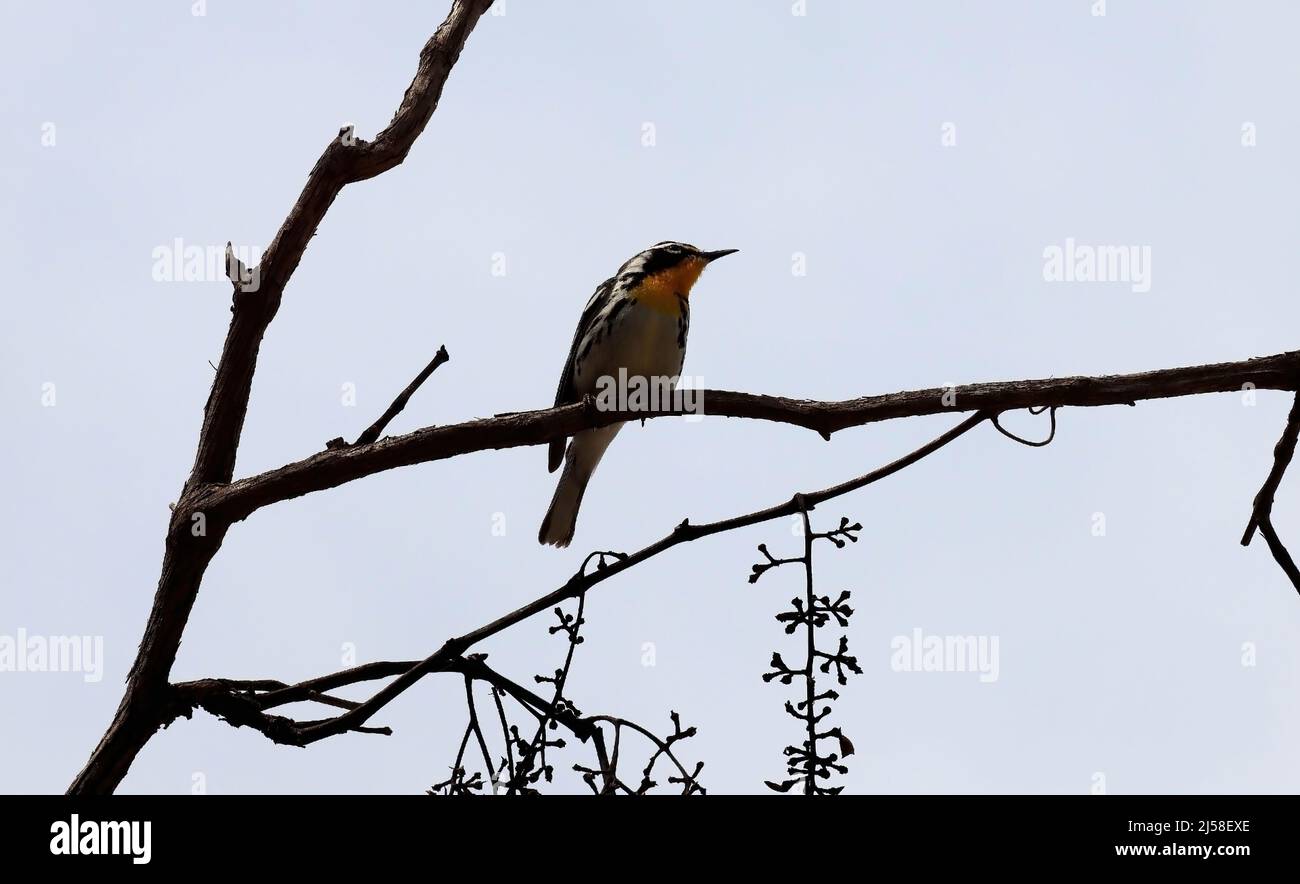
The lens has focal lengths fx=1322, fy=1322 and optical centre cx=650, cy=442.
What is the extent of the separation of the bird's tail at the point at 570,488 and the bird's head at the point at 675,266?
29.5 inches

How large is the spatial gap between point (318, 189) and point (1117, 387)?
6.70 ft

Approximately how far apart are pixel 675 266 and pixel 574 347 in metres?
0.68

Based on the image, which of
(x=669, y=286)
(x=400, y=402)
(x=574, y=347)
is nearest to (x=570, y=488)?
(x=574, y=347)

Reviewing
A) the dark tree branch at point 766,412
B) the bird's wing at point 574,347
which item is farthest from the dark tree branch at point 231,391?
the bird's wing at point 574,347

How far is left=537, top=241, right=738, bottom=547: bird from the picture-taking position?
596cm

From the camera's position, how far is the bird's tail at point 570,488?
6.38 m

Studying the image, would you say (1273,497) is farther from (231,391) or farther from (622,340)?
(622,340)

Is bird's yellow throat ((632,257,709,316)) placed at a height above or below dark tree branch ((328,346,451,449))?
above

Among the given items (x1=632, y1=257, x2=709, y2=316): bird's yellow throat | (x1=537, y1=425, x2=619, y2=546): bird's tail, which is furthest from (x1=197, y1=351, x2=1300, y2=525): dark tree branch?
(x1=537, y1=425, x2=619, y2=546): bird's tail

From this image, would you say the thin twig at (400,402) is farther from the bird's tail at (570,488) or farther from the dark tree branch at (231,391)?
the bird's tail at (570,488)

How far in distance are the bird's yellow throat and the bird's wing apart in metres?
0.29

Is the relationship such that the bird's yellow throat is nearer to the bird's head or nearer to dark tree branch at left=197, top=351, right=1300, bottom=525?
the bird's head
